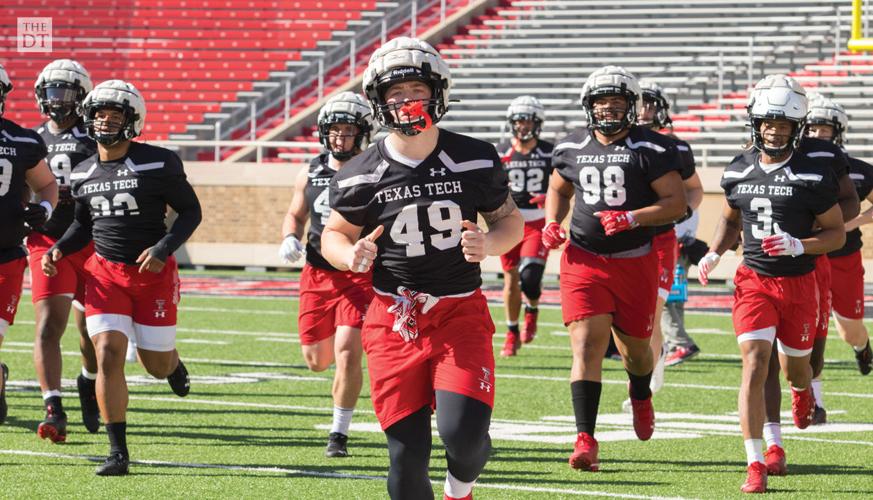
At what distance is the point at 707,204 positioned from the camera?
816 inches

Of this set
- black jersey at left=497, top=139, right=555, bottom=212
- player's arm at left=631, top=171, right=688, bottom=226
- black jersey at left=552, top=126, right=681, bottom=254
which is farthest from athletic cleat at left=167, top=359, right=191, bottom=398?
black jersey at left=497, top=139, right=555, bottom=212

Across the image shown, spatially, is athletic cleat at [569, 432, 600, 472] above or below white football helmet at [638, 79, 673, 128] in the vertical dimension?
below

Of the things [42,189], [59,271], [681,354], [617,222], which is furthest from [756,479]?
[681,354]

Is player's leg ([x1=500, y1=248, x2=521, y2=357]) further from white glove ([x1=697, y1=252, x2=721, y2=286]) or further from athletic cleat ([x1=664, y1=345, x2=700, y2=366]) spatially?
white glove ([x1=697, y1=252, x2=721, y2=286])

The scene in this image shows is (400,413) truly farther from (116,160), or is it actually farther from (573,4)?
(573,4)

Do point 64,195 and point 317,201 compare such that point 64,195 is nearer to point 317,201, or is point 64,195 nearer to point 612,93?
point 317,201

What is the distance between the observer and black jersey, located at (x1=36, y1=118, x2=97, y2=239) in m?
9.05

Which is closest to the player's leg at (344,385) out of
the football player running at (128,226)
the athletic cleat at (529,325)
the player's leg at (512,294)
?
the football player running at (128,226)

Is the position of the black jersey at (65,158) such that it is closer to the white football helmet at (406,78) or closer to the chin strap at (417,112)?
the white football helmet at (406,78)

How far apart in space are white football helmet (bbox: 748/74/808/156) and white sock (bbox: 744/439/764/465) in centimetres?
133

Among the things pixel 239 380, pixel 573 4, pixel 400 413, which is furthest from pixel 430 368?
pixel 573 4

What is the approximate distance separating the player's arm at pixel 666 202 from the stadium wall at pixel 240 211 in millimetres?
15292

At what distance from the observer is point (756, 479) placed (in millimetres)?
6945

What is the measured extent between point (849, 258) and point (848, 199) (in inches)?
70.8
